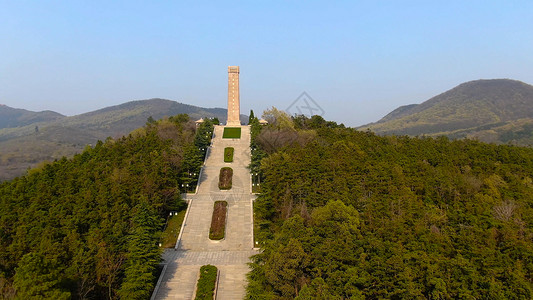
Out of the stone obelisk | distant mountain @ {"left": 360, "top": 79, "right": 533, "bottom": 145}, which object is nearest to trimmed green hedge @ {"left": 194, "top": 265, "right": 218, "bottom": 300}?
the stone obelisk

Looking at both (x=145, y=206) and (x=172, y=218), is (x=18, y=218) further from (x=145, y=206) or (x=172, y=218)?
(x=172, y=218)

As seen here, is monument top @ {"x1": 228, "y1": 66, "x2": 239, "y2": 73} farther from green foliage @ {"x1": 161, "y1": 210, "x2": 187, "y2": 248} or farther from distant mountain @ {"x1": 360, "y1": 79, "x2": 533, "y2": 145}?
distant mountain @ {"x1": 360, "y1": 79, "x2": 533, "y2": 145}

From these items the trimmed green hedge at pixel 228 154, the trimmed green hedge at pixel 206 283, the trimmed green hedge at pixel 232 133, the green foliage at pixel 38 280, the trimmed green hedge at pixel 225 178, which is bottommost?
the trimmed green hedge at pixel 206 283

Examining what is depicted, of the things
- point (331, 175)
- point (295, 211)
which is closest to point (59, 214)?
point (295, 211)

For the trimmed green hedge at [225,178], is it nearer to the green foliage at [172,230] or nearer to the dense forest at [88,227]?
the dense forest at [88,227]

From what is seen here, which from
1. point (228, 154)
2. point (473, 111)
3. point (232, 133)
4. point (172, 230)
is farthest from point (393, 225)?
point (473, 111)

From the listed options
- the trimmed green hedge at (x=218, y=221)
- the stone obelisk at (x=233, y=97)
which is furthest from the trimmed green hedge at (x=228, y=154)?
the trimmed green hedge at (x=218, y=221)
